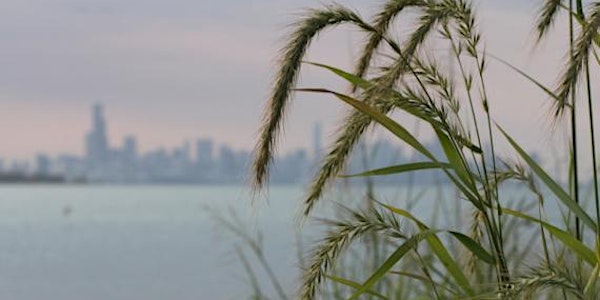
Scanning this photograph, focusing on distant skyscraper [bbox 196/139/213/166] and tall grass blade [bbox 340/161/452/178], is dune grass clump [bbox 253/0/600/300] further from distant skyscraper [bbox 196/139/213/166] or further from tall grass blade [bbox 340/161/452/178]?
distant skyscraper [bbox 196/139/213/166]

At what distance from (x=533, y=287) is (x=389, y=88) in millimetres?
464

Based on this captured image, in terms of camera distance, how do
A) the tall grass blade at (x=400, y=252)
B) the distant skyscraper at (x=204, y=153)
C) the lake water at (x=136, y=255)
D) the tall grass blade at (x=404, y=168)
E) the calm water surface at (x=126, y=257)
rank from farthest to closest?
the distant skyscraper at (x=204, y=153)
the calm water surface at (x=126, y=257)
the lake water at (x=136, y=255)
the tall grass blade at (x=404, y=168)
the tall grass blade at (x=400, y=252)

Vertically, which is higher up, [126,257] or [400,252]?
[400,252]

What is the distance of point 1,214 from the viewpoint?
53.7m

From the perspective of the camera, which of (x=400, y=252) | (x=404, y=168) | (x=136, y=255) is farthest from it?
(x=136, y=255)

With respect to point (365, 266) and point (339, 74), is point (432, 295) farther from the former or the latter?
point (339, 74)

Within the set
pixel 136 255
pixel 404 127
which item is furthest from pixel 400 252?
pixel 136 255

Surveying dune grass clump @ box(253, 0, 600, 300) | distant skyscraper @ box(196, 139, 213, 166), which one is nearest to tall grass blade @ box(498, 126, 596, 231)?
dune grass clump @ box(253, 0, 600, 300)

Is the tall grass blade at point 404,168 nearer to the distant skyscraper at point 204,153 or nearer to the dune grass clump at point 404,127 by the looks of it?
the dune grass clump at point 404,127

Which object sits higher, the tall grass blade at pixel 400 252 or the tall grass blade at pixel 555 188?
the tall grass blade at pixel 555 188

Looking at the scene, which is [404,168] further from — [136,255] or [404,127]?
[136,255]

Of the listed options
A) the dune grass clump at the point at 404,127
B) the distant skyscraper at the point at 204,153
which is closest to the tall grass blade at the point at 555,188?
the dune grass clump at the point at 404,127

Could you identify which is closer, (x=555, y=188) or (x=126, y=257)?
(x=555, y=188)

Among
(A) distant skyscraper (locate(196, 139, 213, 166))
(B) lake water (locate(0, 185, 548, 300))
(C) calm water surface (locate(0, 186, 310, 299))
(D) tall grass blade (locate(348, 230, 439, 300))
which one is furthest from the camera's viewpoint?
(A) distant skyscraper (locate(196, 139, 213, 166))
